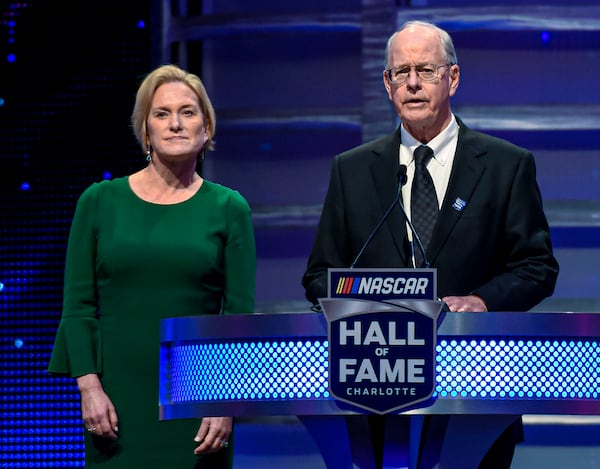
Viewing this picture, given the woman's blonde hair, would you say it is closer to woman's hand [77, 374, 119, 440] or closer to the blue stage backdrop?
woman's hand [77, 374, 119, 440]

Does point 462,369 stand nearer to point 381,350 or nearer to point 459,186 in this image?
point 381,350

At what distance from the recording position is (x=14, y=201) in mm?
4270

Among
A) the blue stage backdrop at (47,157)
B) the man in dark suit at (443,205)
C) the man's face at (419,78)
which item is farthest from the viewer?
the blue stage backdrop at (47,157)

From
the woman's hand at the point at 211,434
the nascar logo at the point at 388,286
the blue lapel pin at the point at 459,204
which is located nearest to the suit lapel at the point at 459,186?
the blue lapel pin at the point at 459,204

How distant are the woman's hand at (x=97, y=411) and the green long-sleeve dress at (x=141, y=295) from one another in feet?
0.06

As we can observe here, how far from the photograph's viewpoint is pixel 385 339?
1.72m

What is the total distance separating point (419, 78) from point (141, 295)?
28.0 inches

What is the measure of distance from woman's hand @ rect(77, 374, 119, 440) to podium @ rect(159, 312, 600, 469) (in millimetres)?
658

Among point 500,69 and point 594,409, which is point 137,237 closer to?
point 594,409

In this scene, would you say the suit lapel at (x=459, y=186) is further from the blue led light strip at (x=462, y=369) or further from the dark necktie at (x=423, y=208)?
the blue led light strip at (x=462, y=369)

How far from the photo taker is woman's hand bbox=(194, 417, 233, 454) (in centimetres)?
234

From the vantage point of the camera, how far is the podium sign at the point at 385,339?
170cm

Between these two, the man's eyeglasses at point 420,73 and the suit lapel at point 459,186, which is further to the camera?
the man's eyeglasses at point 420,73

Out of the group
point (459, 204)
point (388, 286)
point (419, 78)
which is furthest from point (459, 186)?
point (388, 286)
